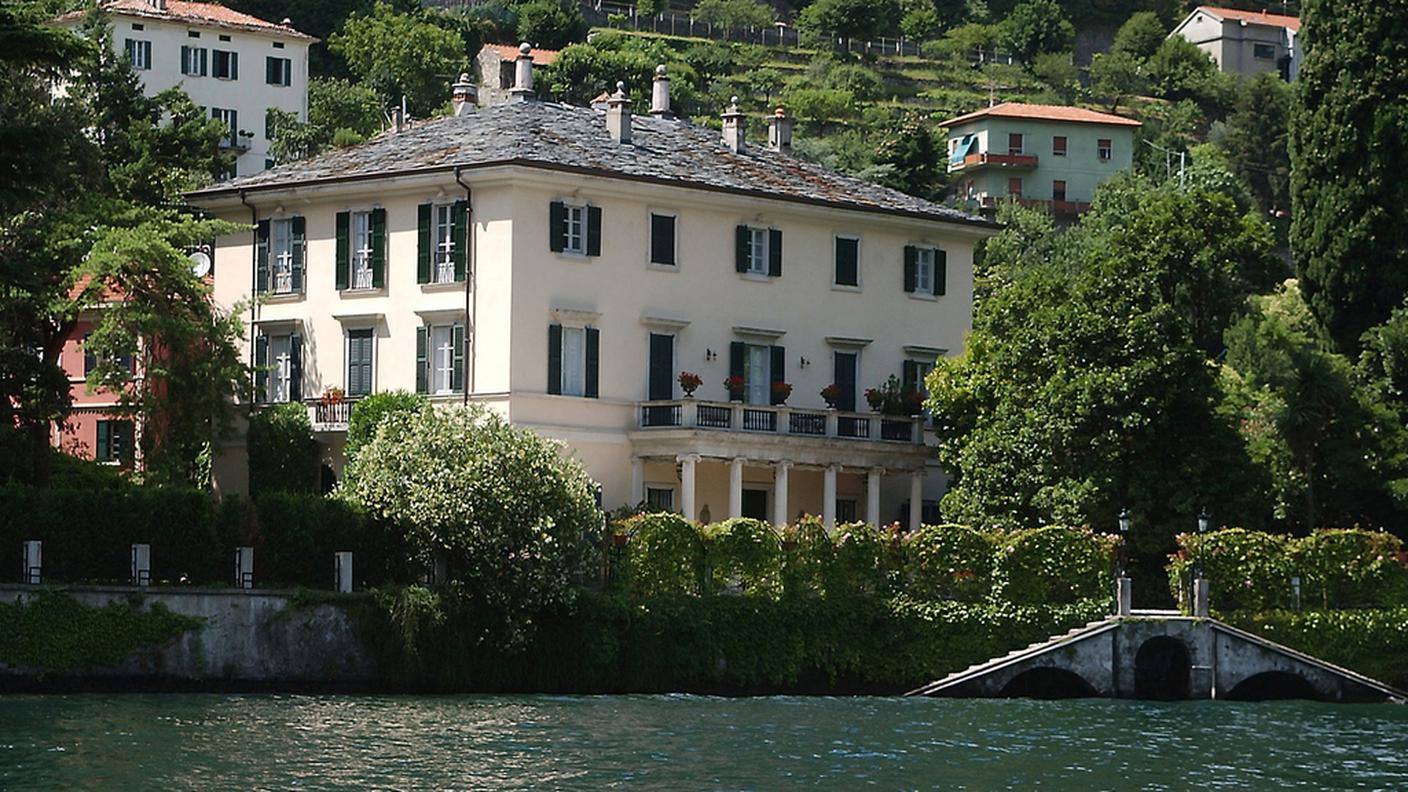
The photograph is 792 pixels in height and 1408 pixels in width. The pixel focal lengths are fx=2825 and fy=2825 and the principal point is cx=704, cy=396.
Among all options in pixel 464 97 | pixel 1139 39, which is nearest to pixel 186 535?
pixel 464 97

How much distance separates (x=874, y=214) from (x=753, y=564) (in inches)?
559

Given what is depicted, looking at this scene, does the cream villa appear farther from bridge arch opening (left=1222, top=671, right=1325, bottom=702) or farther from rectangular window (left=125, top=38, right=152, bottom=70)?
rectangular window (left=125, top=38, right=152, bottom=70)

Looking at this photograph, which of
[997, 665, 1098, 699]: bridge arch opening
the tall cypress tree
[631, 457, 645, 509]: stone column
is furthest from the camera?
the tall cypress tree

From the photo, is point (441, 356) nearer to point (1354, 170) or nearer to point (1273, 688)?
point (1273, 688)

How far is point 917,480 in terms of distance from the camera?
224 ft

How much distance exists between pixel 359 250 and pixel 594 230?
590cm

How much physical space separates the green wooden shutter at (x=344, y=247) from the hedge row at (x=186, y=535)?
36.9 ft

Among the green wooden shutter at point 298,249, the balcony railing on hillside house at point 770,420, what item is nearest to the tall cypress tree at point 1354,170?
the balcony railing on hillside house at point 770,420

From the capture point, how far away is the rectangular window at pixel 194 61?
372 ft

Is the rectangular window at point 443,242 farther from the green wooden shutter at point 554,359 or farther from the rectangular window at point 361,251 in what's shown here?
the green wooden shutter at point 554,359

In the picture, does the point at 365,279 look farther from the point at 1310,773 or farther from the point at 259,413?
the point at 1310,773

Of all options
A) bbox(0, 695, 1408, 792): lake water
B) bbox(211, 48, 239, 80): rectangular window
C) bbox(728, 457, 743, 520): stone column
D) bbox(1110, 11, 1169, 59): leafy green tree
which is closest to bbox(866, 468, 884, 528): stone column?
bbox(728, 457, 743, 520): stone column

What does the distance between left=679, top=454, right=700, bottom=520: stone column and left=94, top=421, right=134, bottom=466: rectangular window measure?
42.6 feet

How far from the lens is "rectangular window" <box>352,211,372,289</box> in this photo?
219 feet
